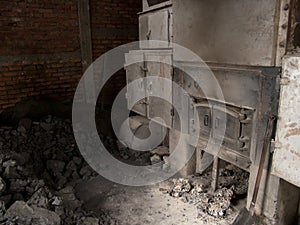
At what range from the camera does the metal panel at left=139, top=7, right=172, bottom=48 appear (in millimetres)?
3333

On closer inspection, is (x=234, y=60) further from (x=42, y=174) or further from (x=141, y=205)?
(x=42, y=174)

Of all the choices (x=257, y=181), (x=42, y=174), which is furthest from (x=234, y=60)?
(x=42, y=174)

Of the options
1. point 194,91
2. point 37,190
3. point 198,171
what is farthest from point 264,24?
point 37,190

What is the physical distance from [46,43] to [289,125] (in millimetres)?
4206

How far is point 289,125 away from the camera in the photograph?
6.66ft

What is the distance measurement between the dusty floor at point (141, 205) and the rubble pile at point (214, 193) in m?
0.06

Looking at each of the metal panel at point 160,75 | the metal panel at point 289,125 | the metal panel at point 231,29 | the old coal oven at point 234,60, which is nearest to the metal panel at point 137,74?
the metal panel at point 160,75

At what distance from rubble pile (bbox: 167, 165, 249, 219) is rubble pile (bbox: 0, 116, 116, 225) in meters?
1.02

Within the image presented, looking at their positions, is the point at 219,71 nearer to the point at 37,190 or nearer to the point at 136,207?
the point at 136,207

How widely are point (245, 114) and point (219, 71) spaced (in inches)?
19.8

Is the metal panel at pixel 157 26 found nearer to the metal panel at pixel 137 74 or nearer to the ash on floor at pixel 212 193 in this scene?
the metal panel at pixel 137 74

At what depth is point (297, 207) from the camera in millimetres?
2592

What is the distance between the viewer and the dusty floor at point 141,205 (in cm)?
287

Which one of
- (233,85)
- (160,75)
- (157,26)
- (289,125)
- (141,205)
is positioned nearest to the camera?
(289,125)
